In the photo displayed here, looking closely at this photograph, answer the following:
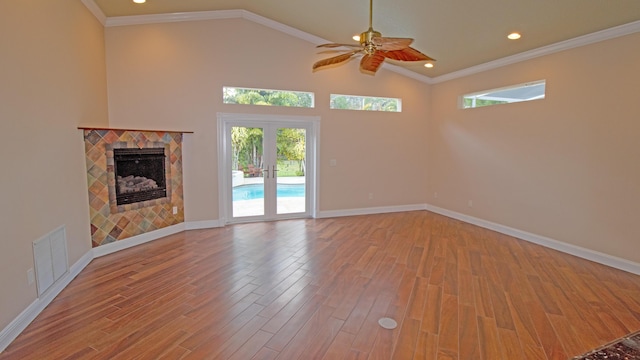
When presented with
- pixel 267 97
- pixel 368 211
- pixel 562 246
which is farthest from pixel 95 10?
pixel 562 246

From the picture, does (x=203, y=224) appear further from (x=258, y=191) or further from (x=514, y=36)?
(x=514, y=36)

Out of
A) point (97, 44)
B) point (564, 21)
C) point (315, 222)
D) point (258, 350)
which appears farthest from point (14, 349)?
point (564, 21)

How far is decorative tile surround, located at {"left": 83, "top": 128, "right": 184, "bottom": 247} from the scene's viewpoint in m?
4.13

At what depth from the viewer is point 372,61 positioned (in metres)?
3.26

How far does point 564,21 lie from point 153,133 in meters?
5.72

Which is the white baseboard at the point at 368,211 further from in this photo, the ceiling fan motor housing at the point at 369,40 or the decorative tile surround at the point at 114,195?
the ceiling fan motor housing at the point at 369,40

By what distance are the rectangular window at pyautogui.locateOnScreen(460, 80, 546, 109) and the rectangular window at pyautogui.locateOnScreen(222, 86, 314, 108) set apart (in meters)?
3.10

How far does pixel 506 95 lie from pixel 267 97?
4204mm

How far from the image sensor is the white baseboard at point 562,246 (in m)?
3.97

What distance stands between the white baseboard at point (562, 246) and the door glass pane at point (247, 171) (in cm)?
408

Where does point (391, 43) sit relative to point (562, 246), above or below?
above

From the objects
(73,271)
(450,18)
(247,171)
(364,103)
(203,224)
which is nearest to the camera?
(73,271)

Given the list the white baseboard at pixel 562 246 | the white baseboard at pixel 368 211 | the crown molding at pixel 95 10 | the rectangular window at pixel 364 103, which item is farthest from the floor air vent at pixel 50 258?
the white baseboard at pixel 562 246

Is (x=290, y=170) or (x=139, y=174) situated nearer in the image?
(x=139, y=174)
